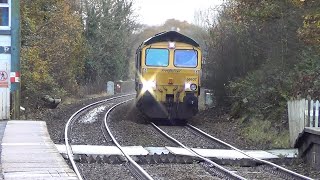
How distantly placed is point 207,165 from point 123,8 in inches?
1673

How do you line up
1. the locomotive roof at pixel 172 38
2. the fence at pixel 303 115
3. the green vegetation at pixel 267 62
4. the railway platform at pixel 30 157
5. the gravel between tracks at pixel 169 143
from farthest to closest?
the locomotive roof at pixel 172 38, the green vegetation at pixel 267 62, the fence at pixel 303 115, the gravel between tracks at pixel 169 143, the railway platform at pixel 30 157

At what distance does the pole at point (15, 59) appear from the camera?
21.0 metres

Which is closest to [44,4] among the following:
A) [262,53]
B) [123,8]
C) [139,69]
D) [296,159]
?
[139,69]

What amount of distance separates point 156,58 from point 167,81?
993 mm

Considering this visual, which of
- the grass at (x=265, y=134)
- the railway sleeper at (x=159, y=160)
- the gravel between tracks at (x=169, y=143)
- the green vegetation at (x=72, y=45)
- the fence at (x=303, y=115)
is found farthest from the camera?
the green vegetation at (x=72, y=45)

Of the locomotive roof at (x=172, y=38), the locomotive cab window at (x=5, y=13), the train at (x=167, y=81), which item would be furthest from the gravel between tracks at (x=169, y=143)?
the locomotive cab window at (x=5, y=13)

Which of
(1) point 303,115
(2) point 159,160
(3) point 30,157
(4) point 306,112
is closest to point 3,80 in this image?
(3) point 30,157

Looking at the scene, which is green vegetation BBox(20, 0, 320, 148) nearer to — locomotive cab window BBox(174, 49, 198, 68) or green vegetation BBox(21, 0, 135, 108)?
green vegetation BBox(21, 0, 135, 108)

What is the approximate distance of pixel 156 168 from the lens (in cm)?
1131

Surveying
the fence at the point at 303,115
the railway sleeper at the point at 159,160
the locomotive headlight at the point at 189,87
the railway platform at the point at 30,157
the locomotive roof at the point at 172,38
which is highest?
the locomotive roof at the point at 172,38

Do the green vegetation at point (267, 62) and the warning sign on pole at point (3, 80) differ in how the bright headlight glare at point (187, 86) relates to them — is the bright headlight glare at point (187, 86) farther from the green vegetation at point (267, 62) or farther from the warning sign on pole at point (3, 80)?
the warning sign on pole at point (3, 80)

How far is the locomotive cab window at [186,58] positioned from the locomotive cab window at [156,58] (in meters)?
0.37

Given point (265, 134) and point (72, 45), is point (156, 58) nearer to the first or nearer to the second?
point (265, 134)

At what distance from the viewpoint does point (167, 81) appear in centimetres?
2127
